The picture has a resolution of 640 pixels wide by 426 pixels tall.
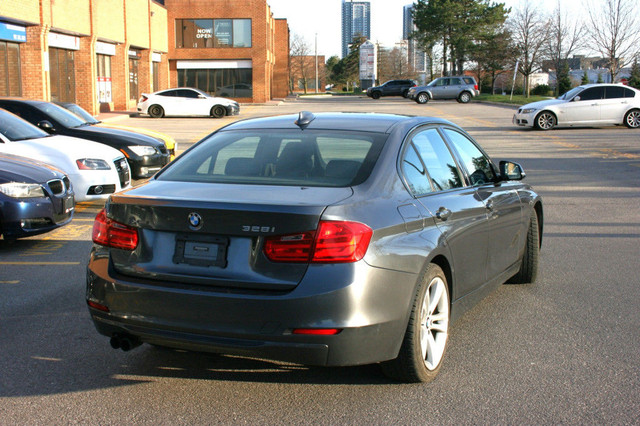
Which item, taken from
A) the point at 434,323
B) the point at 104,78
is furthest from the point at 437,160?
the point at 104,78

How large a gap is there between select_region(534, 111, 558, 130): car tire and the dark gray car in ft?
74.3

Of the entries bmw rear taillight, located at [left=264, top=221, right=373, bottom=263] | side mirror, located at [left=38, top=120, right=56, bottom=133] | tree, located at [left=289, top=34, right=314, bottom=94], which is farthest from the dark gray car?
tree, located at [left=289, top=34, right=314, bottom=94]

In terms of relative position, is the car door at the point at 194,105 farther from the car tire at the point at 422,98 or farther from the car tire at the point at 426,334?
the car tire at the point at 426,334

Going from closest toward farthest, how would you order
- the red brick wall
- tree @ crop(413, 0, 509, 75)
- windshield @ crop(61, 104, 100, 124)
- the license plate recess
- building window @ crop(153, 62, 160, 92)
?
the license plate recess, windshield @ crop(61, 104, 100, 124), building window @ crop(153, 62, 160, 92), the red brick wall, tree @ crop(413, 0, 509, 75)

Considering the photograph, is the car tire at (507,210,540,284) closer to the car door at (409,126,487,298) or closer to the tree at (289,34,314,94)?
the car door at (409,126,487,298)

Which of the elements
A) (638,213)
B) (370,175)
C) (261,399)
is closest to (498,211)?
(370,175)

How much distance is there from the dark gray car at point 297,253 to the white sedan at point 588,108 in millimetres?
22752

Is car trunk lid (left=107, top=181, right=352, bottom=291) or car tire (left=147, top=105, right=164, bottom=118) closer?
car trunk lid (left=107, top=181, right=352, bottom=291)

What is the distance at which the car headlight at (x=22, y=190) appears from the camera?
307 inches

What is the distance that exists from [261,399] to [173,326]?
66 cm

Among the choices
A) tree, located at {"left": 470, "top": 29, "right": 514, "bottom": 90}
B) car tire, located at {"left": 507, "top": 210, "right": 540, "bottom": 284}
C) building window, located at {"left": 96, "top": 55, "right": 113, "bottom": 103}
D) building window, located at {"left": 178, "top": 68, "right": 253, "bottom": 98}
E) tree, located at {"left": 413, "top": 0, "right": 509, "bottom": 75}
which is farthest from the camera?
tree, located at {"left": 413, "top": 0, "right": 509, "bottom": 75}

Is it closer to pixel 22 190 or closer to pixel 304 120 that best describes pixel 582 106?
pixel 22 190

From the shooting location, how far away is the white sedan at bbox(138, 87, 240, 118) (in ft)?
119

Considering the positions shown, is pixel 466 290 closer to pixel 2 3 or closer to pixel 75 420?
pixel 75 420
